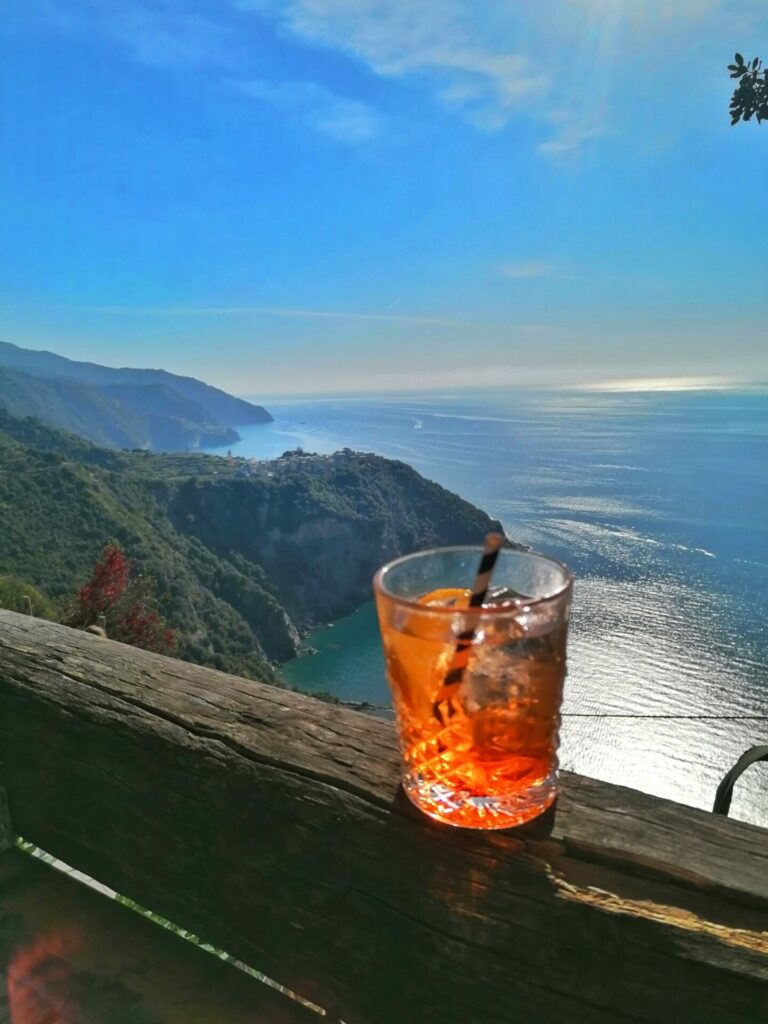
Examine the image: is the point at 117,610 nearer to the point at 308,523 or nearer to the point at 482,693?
the point at 482,693

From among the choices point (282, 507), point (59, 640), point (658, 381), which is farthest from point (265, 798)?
point (658, 381)

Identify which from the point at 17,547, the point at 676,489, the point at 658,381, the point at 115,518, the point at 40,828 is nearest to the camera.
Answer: the point at 40,828

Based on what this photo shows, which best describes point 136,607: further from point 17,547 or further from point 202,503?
point 202,503

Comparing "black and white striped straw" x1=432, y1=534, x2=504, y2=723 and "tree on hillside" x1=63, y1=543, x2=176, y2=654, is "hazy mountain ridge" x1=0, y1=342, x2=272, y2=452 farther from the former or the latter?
"black and white striped straw" x1=432, y1=534, x2=504, y2=723

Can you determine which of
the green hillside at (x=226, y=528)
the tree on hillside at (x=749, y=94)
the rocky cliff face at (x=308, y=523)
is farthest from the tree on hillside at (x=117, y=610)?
the rocky cliff face at (x=308, y=523)

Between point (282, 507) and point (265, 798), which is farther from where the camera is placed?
point (282, 507)

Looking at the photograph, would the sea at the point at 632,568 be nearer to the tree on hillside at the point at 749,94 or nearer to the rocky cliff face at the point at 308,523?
the rocky cliff face at the point at 308,523

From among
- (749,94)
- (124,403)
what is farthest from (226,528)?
(124,403)
